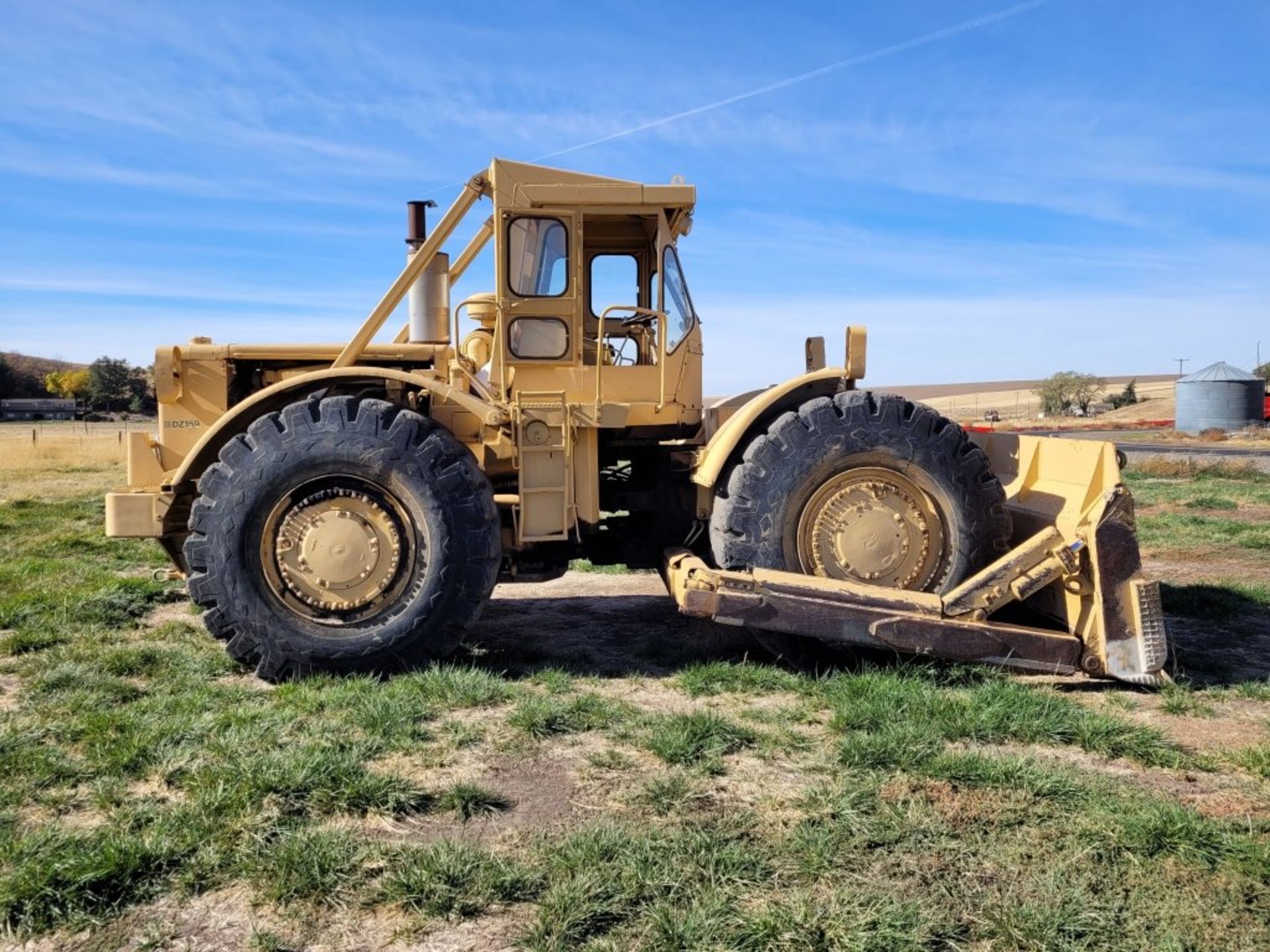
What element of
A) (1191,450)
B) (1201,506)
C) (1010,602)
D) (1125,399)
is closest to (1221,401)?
(1191,450)

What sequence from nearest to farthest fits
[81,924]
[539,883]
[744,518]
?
[81,924], [539,883], [744,518]

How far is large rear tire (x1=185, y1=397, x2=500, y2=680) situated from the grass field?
0.28 metres

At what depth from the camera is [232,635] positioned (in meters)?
5.21

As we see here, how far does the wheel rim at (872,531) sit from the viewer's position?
5.38m

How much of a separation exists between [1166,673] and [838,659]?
1.83m

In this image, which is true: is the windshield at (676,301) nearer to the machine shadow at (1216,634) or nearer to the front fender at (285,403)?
the front fender at (285,403)

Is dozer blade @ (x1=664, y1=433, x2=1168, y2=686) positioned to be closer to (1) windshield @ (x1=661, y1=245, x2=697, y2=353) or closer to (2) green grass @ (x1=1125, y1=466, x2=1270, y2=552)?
(1) windshield @ (x1=661, y1=245, x2=697, y2=353)

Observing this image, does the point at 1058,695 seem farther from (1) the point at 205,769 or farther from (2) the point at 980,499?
(1) the point at 205,769

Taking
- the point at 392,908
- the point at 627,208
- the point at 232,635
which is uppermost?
the point at 627,208

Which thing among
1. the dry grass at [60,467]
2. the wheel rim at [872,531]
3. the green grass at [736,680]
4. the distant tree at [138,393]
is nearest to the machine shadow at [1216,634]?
the wheel rim at [872,531]

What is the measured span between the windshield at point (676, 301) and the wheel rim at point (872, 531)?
4.54 ft

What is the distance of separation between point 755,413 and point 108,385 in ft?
278

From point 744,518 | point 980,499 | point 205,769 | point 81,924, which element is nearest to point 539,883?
point 81,924

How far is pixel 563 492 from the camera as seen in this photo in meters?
5.53
